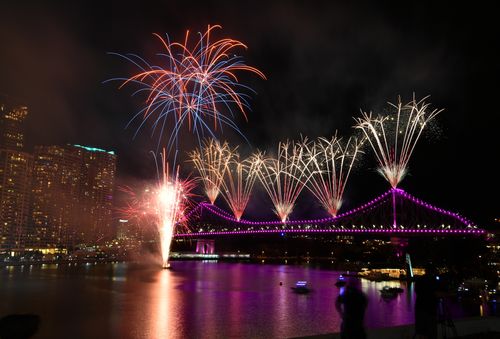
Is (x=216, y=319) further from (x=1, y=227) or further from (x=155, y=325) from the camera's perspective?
(x=1, y=227)

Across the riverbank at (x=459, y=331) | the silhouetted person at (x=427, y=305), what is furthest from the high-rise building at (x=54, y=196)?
the silhouetted person at (x=427, y=305)

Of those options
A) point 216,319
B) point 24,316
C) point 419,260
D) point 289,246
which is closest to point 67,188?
point 289,246

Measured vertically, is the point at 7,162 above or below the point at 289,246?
above

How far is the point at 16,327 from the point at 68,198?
172897 mm

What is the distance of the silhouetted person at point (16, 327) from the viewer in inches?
379

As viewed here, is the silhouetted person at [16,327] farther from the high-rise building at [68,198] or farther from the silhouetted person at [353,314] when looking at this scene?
the high-rise building at [68,198]

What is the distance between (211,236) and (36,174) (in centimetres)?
7093

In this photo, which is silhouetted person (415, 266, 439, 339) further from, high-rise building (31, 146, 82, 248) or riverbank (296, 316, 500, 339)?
high-rise building (31, 146, 82, 248)

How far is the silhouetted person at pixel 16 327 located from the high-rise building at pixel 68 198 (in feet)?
494

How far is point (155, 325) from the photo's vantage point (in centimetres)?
2678

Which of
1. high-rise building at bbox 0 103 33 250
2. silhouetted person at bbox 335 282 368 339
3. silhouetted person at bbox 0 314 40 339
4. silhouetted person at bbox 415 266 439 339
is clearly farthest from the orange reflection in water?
high-rise building at bbox 0 103 33 250

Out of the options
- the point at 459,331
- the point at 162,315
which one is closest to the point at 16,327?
the point at 459,331

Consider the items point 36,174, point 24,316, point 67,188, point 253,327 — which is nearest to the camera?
point 24,316

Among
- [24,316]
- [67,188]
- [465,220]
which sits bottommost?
[24,316]
